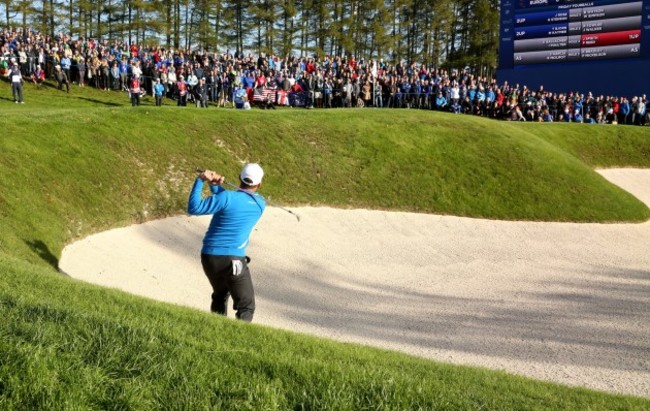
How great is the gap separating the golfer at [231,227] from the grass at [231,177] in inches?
38.0

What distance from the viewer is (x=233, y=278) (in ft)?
25.8

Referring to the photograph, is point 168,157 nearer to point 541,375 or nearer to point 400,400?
point 541,375

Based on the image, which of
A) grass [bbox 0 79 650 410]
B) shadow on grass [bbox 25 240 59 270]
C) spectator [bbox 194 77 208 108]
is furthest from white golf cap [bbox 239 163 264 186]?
spectator [bbox 194 77 208 108]

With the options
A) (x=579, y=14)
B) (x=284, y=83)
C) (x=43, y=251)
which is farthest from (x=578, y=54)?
(x=43, y=251)

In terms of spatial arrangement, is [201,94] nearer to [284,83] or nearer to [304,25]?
[284,83]

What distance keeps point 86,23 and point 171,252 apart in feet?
165

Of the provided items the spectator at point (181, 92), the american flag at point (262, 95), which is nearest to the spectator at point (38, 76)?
the spectator at point (181, 92)

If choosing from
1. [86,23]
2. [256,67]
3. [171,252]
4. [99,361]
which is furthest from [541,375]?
[86,23]

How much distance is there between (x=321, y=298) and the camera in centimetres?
1321

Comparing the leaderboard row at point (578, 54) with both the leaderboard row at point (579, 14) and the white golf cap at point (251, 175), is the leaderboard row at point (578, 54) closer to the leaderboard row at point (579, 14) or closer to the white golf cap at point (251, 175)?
the leaderboard row at point (579, 14)

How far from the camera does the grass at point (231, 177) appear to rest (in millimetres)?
4324

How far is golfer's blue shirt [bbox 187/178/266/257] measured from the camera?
7.59 meters

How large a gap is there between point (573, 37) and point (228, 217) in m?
41.5

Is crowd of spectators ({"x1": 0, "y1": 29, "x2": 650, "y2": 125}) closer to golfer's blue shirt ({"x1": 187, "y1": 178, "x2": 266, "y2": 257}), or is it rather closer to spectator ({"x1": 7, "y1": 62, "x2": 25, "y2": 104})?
spectator ({"x1": 7, "y1": 62, "x2": 25, "y2": 104})
